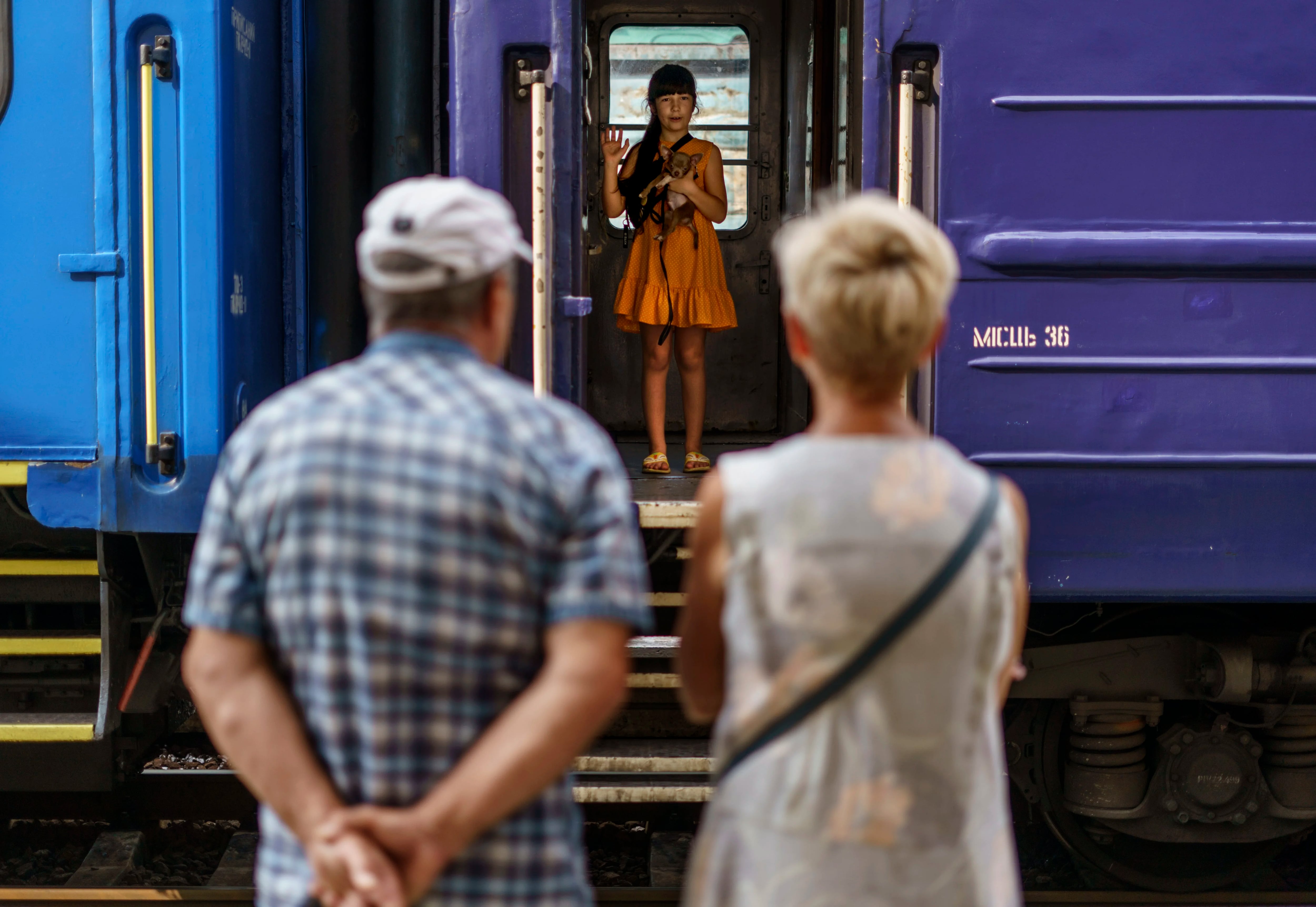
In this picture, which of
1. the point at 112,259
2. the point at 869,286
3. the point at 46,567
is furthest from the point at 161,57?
the point at 869,286

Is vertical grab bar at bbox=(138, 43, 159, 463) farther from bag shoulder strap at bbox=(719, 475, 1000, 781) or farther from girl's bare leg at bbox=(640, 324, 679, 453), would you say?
bag shoulder strap at bbox=(719, 475, 1000, 781)

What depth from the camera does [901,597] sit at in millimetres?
1271

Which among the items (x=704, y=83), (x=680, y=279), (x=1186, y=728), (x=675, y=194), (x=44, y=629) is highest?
(x=704, y=83)

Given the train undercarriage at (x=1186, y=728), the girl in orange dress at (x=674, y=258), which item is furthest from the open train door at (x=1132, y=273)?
the girl in orange dress at (x=674, y=258)

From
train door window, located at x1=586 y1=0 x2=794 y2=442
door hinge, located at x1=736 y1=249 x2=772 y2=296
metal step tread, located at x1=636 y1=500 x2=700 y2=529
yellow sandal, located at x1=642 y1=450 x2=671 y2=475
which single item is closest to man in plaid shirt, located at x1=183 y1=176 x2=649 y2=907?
metal step tread, located at x1=636 y1=500 x2=700 y2=529

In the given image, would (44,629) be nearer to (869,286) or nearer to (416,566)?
(416,566)

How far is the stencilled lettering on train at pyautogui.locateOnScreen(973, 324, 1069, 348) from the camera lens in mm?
3117

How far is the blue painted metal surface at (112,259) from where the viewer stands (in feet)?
10.3

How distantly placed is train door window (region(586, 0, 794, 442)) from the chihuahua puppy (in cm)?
60

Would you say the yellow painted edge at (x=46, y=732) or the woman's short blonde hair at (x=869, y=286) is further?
the yellow painted edge at (x=46, y=732)

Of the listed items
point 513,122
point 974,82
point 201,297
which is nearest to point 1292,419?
point 974,82

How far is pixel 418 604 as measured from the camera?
1.25 m

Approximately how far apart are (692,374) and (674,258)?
45cm

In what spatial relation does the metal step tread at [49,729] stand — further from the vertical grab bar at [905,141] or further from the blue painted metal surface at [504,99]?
the vertical grab bar at [905,141]
